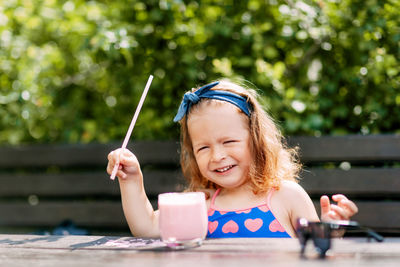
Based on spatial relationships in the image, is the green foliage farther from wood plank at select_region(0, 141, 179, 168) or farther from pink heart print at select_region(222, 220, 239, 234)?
pink heart print at select_region(222, 220, 239, 234)

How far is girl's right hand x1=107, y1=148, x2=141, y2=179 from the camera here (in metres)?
1.66

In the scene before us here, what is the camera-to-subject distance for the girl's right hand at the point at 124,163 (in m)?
1.66

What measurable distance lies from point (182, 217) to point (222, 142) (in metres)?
0.52

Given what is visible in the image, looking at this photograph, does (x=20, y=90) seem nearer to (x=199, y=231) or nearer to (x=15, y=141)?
(x=15, y=141)

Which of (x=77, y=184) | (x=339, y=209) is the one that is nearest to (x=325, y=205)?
(x=339, y=209)

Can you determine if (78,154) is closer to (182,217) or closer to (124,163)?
(124,163)

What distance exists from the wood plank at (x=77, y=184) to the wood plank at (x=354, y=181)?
0.69 meters

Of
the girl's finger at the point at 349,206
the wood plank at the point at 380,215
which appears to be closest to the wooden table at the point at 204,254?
the girl's finger at the point at 349,206

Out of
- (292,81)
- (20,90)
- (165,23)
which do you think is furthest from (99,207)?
(292,81)

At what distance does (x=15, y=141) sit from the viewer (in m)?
3.08

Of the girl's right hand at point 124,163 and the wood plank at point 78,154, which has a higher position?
the wood plank at point 78,154

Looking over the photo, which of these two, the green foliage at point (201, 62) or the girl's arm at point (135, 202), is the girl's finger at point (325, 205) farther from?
the green foliage at point (201, 62)

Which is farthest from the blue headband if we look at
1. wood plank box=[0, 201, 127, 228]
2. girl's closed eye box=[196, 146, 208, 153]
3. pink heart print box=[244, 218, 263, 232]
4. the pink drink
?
wood plank box=[0, 201, 127, 228]

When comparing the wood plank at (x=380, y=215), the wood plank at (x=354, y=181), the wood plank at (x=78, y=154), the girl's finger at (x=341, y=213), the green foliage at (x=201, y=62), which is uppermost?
the green foliage at (x=201, y=62)
